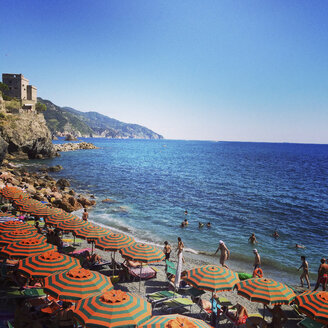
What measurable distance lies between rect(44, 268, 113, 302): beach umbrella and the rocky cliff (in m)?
60.2

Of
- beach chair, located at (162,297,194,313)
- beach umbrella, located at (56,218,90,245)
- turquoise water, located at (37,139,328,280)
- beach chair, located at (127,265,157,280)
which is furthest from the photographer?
turquoise water, located at (37,139,328,280)

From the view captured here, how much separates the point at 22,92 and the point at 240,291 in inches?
3734

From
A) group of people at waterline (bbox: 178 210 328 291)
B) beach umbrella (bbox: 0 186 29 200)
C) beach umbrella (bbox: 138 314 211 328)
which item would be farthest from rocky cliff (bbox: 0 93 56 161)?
beach umbrella (bbox: 138 314 211 328)

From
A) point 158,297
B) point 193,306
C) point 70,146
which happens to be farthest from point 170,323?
point 70,146

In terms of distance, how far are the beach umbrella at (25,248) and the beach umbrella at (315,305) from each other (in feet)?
32.9

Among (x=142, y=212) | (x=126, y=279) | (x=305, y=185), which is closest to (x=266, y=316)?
(x=126, y=279)

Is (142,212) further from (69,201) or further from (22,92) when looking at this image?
(22,92)

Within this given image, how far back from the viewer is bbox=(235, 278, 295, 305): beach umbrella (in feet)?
28.0

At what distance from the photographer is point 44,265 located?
9.12m

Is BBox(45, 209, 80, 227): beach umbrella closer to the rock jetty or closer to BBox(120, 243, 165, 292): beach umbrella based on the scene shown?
BBox(120, 243, 165, 292): beach umbrella

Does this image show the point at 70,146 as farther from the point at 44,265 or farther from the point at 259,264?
the point at 44,265

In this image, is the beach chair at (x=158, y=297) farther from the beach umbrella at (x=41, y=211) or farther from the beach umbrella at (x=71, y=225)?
the beach umbrella at (x=41, y=211)

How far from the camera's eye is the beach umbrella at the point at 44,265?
887 centimetres

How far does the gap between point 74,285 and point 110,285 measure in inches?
47.9
